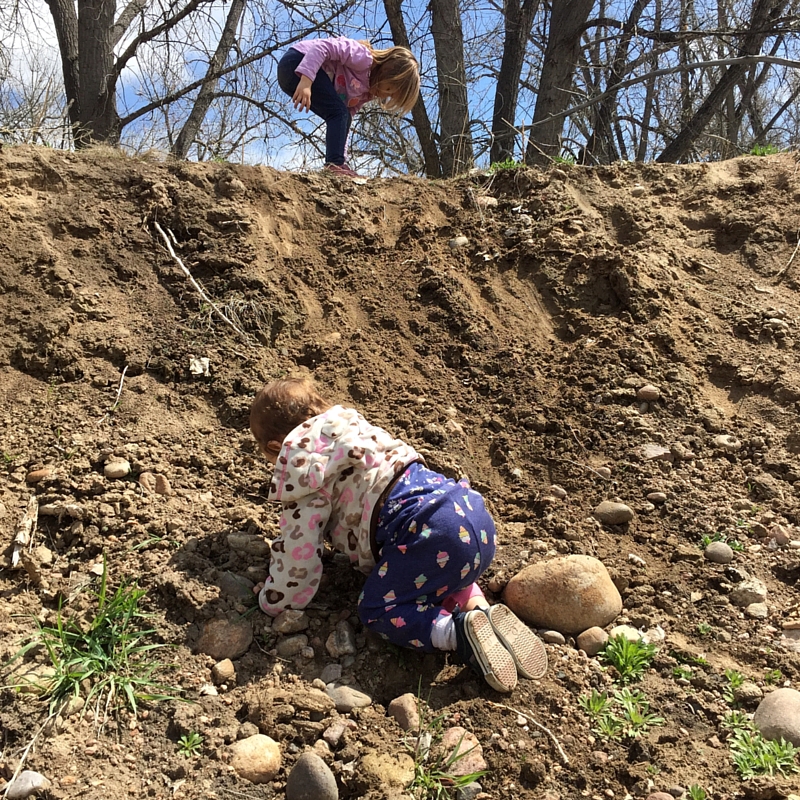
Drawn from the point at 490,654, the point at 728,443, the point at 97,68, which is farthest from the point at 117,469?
the point at 97,68

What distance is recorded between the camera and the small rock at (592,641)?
2.45 m

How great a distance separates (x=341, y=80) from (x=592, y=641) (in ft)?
13.7

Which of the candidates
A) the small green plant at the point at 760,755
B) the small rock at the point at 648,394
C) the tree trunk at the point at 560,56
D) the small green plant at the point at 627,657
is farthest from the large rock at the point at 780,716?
the tree trunk at the point at 560,56

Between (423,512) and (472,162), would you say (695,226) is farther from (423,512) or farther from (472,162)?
(423,512)

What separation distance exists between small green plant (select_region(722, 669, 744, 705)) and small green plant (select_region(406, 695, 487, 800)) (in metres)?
0.86

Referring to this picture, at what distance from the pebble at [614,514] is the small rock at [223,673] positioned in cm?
165

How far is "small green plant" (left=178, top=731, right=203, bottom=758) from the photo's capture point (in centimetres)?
202

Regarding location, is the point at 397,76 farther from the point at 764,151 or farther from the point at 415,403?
the point at 764,151

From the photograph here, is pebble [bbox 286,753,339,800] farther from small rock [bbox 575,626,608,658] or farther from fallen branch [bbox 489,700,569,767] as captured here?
small rock [bbox 575,626,608,658]

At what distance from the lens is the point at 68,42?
7715mm

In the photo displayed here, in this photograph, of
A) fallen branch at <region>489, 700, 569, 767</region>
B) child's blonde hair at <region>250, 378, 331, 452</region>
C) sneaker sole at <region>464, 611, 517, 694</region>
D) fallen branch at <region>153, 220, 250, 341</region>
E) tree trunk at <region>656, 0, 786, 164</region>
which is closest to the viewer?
fallen branch at <region>489, 700, 569, 767</region>

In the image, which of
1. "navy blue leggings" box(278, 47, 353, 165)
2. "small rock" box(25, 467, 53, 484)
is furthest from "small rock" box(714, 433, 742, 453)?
"navy blue leggings" box(278, 47, 353, 165)

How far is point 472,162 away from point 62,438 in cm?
368

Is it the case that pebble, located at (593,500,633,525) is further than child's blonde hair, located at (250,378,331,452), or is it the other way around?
pebble, located at (593,500,633,525)
